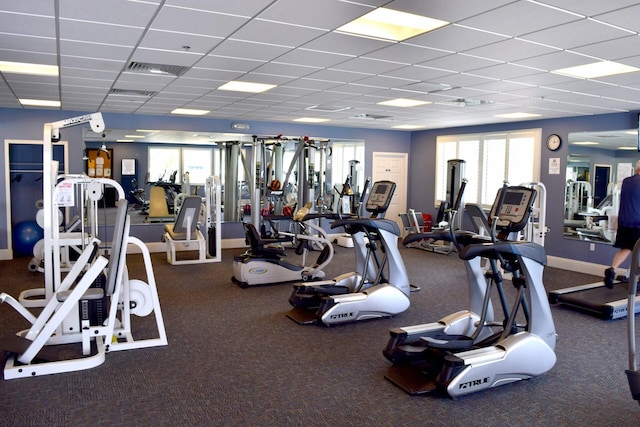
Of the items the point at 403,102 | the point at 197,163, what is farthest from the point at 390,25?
the point at 197,163

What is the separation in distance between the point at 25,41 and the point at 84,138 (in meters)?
4.88

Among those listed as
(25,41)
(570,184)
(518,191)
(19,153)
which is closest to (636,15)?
(518,191)

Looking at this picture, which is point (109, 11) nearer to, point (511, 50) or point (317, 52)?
point (317, 52)

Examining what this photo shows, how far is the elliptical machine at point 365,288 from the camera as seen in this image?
4746mm

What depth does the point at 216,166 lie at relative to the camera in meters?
9.73

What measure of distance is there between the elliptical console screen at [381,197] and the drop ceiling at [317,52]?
3.68 ft

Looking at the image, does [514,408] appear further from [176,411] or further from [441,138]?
[441,138]

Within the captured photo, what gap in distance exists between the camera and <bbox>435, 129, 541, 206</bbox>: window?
870cm

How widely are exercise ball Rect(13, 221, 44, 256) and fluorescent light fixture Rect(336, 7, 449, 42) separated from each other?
668 cm

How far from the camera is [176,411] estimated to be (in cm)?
303

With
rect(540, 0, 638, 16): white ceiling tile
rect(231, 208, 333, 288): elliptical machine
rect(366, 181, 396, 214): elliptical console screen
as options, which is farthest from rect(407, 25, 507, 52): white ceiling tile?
rect(231, 208, 333, 288): elliptical machine

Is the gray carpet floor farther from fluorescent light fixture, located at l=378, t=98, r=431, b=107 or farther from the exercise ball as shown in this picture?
the exercise ball

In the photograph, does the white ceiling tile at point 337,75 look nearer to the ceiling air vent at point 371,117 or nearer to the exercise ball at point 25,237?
the ceiling air vent at point 371,117

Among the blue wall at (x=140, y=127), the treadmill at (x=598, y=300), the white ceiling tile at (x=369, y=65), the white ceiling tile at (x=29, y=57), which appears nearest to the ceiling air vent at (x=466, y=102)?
the white ceiling tile at (x=369, y=65)
